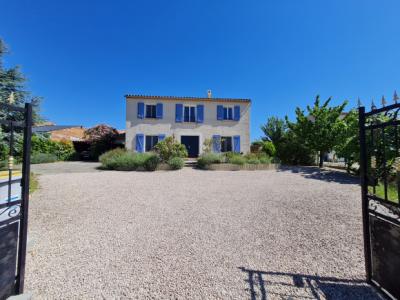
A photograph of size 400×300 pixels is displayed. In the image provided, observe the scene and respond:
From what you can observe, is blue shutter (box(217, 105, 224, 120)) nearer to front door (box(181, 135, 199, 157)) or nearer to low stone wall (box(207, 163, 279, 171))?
front door (box(181, 135, 199, 157))

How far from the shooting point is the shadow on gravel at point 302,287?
79.2 inches

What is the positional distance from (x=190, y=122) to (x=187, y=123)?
0.85 ft

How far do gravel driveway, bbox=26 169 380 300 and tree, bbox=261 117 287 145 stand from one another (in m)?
14.8

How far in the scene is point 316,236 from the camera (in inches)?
128

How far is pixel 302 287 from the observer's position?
7.00 feet

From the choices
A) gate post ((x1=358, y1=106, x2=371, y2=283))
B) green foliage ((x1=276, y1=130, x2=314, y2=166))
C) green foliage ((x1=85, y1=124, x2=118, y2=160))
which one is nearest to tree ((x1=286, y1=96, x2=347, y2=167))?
green foliage ((x1=276, y1=130, x2=314, y2=166))

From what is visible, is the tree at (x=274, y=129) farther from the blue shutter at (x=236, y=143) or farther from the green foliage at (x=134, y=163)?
the green foliage at (x=134, y=163)

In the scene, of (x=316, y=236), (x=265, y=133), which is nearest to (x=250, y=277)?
(x=316, y=236)

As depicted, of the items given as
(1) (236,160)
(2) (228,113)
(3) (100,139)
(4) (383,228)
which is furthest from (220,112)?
(4) (383,228)

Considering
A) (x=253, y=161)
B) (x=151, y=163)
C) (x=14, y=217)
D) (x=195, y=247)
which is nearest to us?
(x=14, y=217)

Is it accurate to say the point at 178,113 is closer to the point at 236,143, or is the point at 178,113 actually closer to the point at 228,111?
the point at 228,111

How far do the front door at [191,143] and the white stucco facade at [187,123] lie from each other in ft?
0.94

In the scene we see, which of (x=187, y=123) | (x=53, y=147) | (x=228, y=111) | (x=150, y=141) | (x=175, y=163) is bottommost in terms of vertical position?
(x=175, y=163)

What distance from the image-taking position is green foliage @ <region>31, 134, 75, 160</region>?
14.9m
